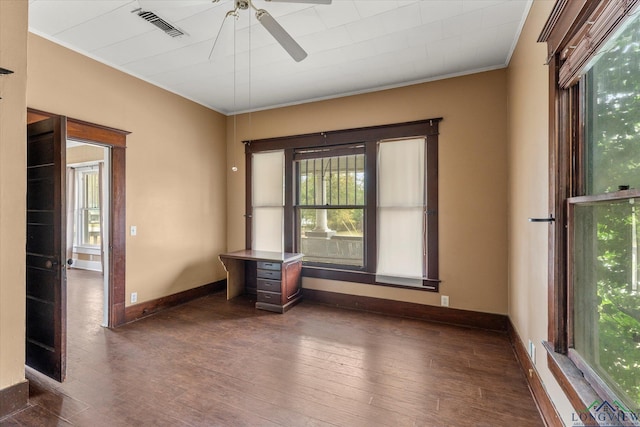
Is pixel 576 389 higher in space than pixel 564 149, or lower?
lower

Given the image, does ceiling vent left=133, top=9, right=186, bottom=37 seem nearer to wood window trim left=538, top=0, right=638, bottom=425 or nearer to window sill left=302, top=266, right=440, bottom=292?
Answer: wood window trim left=538, top=0, right=638, bottom=425

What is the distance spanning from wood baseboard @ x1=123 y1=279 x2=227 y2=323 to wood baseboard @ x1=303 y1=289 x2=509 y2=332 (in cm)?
155

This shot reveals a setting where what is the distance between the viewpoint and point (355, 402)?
2.08 metres

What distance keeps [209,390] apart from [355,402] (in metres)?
1.10

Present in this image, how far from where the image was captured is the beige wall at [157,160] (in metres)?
2.95

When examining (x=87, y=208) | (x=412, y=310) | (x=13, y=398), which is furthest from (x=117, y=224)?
(x=87, y=208)

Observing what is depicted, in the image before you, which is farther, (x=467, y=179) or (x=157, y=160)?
(x=157, y=160)

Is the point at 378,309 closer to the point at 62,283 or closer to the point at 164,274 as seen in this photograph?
the point at 164,274

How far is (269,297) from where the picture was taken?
397 cm

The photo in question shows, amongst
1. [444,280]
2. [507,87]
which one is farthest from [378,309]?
[507,87]

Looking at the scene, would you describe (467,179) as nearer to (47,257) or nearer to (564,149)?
(564,149)

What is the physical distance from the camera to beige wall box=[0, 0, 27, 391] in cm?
198

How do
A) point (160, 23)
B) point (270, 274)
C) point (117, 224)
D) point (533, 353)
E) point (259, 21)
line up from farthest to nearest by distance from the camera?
point (270, 274)
point (117, 224)
point (160, 23)
point (533, 353)
point (259, 21)

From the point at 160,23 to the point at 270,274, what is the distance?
9.68ft
